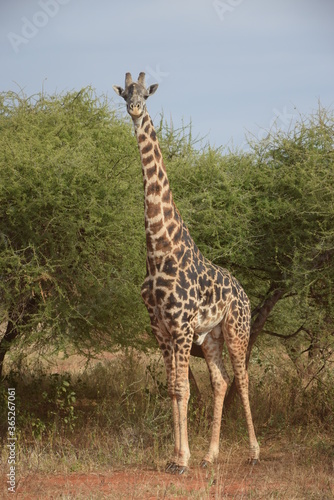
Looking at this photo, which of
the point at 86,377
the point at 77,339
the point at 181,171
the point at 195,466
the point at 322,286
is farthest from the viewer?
the point at 86,377

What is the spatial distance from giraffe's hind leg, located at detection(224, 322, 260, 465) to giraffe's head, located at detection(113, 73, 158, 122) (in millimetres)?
2979

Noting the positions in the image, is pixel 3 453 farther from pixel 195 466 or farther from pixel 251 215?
pixel 251 215

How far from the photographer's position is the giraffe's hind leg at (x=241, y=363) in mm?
8633

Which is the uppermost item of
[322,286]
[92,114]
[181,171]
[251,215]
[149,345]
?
[92,114]

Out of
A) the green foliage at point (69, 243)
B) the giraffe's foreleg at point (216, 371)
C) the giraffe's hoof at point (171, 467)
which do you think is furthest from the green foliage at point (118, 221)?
the giraffe's hoof at point (171, 467)

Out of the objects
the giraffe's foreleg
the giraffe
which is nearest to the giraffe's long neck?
the giraffe

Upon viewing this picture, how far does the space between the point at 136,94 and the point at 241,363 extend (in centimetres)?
371

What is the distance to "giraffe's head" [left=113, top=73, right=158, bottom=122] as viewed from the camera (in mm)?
7543

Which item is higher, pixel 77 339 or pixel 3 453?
pixel 77 339

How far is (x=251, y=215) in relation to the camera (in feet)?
36.3

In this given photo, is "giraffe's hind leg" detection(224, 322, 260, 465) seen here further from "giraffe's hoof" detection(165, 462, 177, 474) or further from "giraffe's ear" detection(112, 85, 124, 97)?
"giraffe's ear" detection(112, 85, 124, 97)

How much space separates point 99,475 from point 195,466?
127cm

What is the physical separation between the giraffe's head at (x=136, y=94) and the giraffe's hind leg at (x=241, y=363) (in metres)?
2.98

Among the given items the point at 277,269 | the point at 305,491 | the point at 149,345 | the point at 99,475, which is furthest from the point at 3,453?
the point at 277,269
